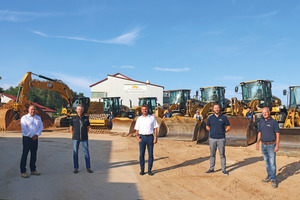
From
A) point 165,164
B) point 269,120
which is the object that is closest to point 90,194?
point 165,164

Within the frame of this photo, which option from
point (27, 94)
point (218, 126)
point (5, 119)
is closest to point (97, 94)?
point (5, 119)

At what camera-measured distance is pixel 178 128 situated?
493 inches

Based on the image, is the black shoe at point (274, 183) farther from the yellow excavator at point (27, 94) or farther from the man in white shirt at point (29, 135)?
the yellow excavator at point (27, 94)

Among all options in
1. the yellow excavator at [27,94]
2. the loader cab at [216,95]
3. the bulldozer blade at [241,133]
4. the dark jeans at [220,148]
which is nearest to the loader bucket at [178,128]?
the bulldozer blade at [241,133]

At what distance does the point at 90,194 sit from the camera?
4.39 m

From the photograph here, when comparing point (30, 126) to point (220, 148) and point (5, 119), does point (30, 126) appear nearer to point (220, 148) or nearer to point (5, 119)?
point (220, 148)

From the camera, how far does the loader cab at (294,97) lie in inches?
492

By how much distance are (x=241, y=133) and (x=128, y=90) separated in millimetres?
34392

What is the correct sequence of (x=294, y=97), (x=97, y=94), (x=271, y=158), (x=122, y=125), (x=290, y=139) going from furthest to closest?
(x=97, y=94) < (x=122, y=125) < (x=294, y=97) < (x=290, y=139) < (x=271, y=158)

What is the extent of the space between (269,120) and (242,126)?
520 cm

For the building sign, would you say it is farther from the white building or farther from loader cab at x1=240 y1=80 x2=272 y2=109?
loader cab at x1=240 y1=80 x2=272 y2=109

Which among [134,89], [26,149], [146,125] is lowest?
[26,149]

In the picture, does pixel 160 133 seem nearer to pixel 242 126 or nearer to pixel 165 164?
pixel 242 126

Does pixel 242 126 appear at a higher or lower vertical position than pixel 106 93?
lower
